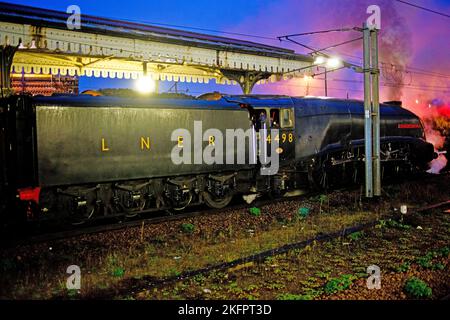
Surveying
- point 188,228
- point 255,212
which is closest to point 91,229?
point 188,228

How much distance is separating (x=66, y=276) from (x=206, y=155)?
217 inches

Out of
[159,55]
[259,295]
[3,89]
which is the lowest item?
[259,295]

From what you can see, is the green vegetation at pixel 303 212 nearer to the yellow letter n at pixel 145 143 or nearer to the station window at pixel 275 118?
the station window at pixel 275 118

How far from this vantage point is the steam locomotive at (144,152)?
9023mm

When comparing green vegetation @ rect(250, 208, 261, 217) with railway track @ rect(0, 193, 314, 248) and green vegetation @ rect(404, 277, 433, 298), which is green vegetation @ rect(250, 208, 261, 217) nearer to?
railway track @ rect(0, 193, 314, 248)

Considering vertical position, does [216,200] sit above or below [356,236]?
above

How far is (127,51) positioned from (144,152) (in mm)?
5829

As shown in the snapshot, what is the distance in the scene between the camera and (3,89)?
478 inches

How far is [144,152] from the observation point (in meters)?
10.5

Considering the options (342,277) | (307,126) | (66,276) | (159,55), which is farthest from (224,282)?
(159,55)

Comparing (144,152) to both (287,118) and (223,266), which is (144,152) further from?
(287,118)

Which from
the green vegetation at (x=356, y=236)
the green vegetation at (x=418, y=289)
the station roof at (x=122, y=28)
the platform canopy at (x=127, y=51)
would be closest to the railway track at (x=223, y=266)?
the green vegetation at (x=356, y=236)
